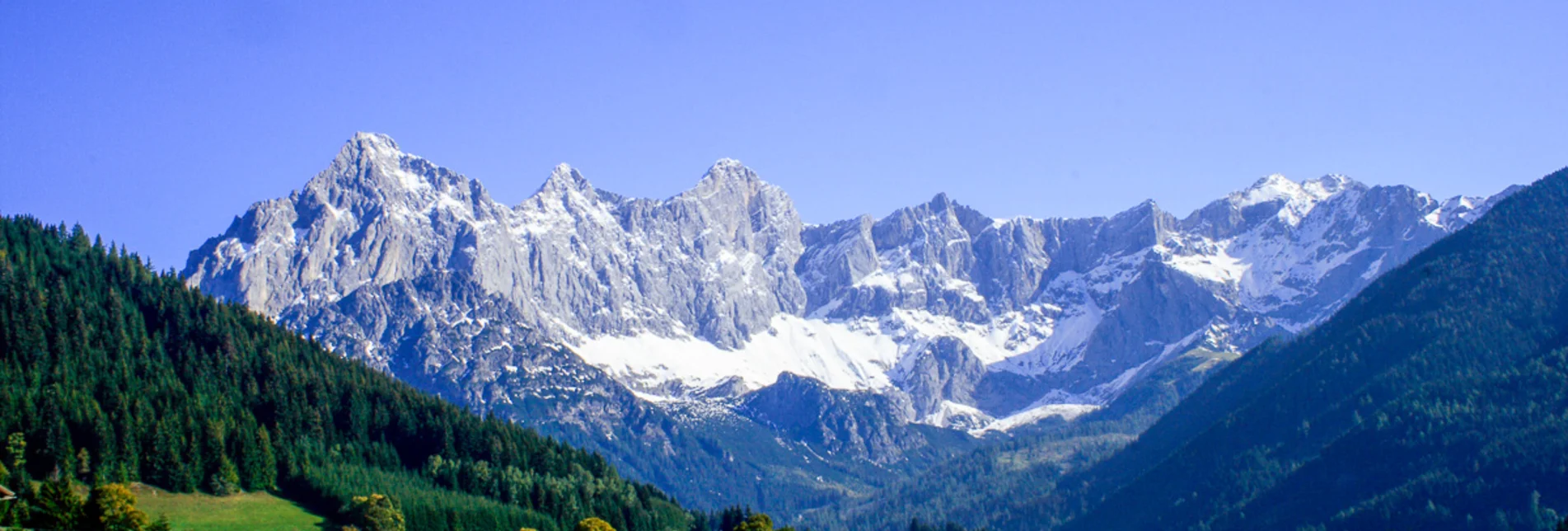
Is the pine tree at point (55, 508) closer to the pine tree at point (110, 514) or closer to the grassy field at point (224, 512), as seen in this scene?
the pine tree at point (110, 514)

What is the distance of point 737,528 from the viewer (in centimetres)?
19212

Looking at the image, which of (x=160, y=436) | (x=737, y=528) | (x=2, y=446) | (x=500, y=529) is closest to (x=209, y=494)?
(x=160, y=436)

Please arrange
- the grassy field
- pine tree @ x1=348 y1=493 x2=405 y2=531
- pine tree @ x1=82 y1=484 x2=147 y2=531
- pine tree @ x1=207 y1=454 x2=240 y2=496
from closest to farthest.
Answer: pine tree @ x1=82 y1=484 x2=147 y2=531 < the grassy field < pine tree @ x1=348 y1=493 x2=405 y2=531 < pine tree @ x1=207 y1=454 x2=240 y2=496

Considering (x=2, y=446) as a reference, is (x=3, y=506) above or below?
below

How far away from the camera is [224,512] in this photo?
180625 millimetres

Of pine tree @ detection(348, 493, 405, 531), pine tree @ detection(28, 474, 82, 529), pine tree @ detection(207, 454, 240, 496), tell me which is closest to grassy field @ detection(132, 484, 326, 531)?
pine tree @ detection(207, 454, 240, 496)

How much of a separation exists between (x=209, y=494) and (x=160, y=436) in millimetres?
9401

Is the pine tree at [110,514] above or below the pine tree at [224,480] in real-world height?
below

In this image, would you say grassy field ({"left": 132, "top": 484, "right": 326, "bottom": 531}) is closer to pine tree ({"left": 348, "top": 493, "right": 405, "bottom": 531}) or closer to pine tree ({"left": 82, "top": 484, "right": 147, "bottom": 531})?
pine tree ({"left": 348, "top": 493, "right": 405, "bottom": 531})

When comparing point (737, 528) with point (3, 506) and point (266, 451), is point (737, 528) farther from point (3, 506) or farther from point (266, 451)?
point (3, 506)

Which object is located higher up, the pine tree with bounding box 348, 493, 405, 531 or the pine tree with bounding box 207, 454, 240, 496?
the pine tree with bounding box 207, 454, 240, 496

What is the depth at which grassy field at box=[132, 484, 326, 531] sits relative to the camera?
571 feet

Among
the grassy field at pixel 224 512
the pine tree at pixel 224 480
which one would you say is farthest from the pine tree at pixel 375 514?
the pine tree at pixel 224 480

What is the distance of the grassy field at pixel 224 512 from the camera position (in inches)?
6855
